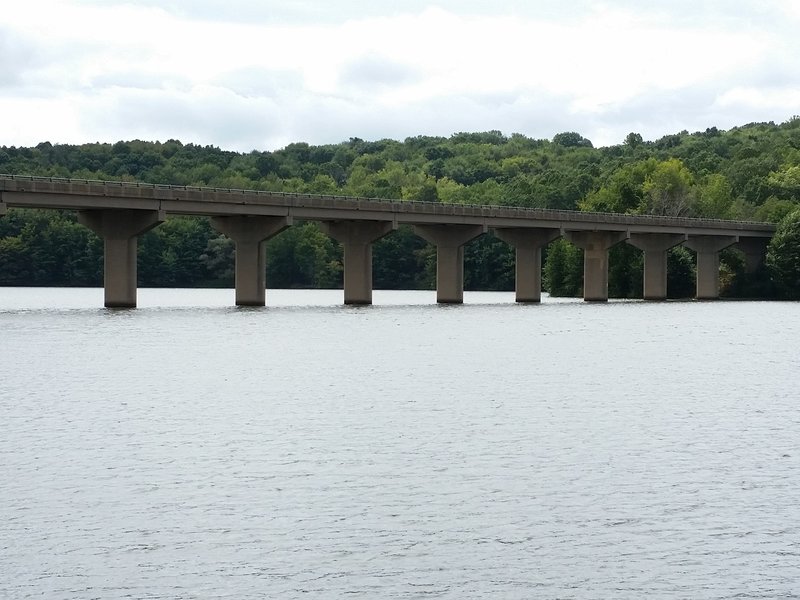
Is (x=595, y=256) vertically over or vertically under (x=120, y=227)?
under

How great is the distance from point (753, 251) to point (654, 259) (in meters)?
18.6

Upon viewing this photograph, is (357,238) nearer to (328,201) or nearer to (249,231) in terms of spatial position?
(328,201)

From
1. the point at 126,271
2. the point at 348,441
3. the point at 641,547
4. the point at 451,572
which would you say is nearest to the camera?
the point at 451,572

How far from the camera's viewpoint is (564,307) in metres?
150

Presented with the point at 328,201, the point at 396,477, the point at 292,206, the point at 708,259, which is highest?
the point at 328,201

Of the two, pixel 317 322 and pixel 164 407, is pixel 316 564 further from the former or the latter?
pixel 317 322

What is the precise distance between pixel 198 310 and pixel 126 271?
1257 cm

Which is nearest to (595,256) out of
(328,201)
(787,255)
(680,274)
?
(787,255)

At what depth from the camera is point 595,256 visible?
165 metres

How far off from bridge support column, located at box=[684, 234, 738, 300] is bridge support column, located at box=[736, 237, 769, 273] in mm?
5654

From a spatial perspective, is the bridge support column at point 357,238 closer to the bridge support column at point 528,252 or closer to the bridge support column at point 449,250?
the bridge support column at point 449,250

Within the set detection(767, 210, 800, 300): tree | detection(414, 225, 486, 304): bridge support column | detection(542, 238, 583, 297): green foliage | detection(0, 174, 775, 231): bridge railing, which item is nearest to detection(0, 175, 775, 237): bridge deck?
detection(0, 174, 775, 231): bridge railing

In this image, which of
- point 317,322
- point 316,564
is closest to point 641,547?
point 316,564

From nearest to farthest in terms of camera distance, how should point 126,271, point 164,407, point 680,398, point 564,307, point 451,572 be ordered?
point 451,572, point 164,407, point 680,398, point 126,271, point 564,307
